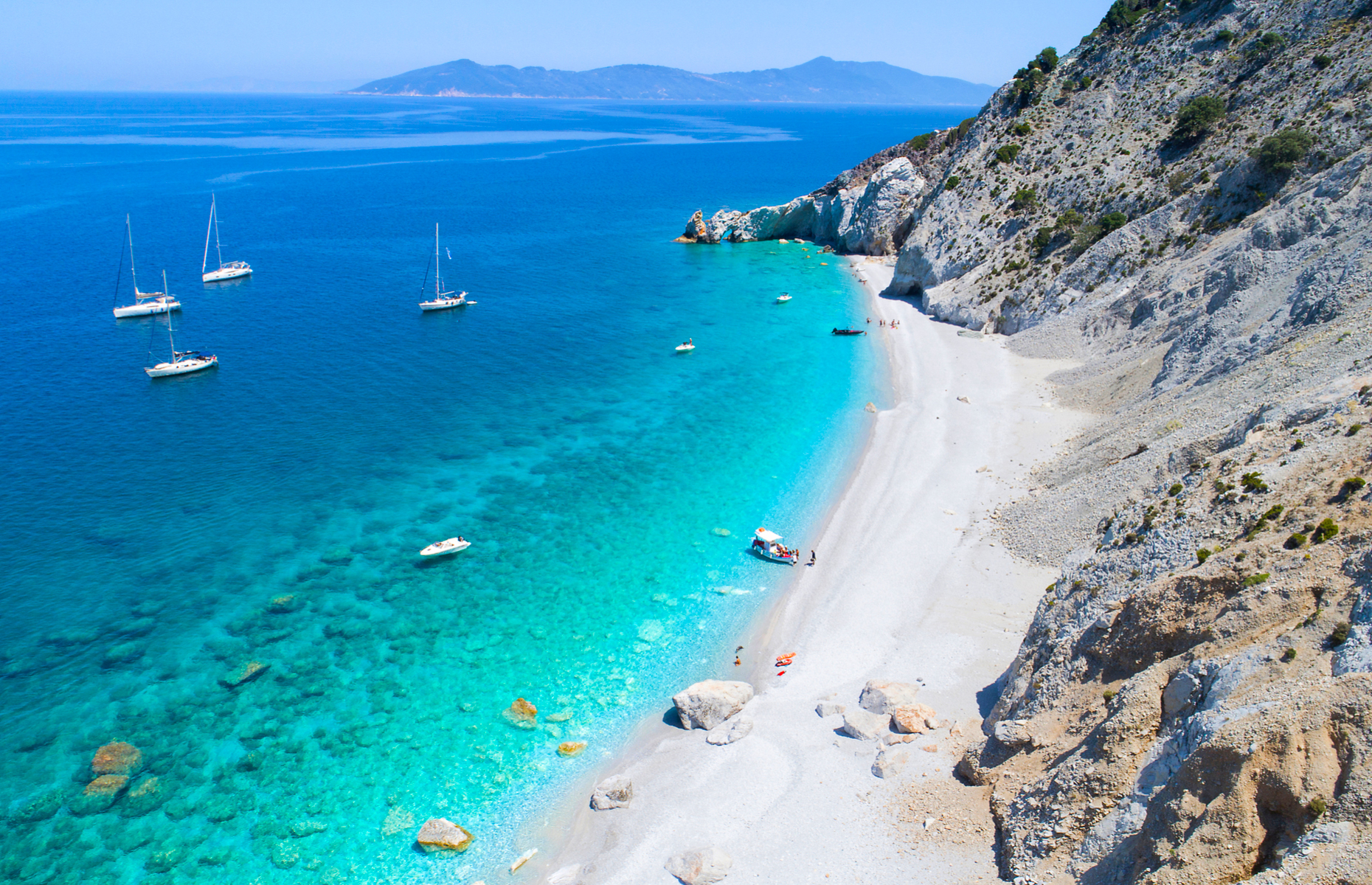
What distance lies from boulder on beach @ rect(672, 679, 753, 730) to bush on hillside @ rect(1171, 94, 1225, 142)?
68253 millimetres

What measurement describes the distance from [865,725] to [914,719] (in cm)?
191

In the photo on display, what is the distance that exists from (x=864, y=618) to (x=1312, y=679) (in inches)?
839

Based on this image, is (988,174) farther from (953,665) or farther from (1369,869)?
(1369,869)

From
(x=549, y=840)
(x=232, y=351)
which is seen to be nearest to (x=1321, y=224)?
(x=549, y=840)

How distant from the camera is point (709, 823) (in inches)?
1099

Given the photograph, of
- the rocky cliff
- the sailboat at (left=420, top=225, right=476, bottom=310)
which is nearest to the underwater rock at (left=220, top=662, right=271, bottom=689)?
the rocky cliff

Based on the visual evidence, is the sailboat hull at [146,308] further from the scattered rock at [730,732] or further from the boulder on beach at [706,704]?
the scattered rock at [730,732]

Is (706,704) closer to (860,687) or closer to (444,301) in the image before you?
(860,687)

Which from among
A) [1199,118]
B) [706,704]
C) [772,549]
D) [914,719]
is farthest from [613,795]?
[1199,118]

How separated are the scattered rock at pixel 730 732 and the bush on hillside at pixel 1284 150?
6047 centimetres

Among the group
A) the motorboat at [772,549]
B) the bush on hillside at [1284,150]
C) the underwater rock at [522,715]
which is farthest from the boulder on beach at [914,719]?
the bush on hillside at [1284,150]

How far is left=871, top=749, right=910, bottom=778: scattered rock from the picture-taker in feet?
94.0

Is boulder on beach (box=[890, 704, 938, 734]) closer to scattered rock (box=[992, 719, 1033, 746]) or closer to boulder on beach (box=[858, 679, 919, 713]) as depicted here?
boulder on beach (box=[858, 679, 919, 713])

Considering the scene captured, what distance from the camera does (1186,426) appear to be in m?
40.1
